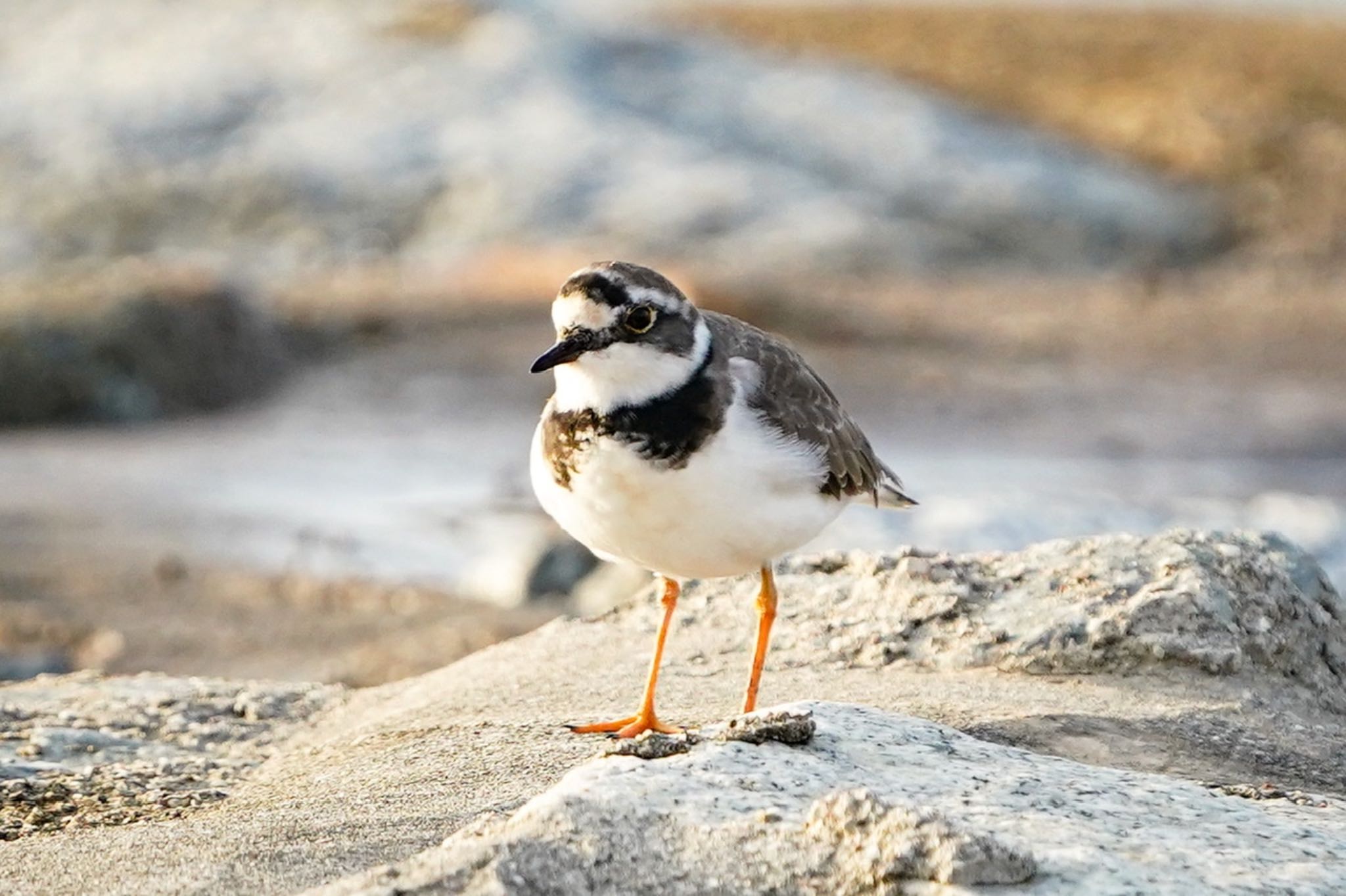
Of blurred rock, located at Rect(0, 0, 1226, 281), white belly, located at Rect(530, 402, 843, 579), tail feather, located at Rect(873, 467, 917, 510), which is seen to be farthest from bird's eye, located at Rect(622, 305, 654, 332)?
blurred rock, located at Rect(0, 0, 1226, 281)

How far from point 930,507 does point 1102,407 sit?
6.64m

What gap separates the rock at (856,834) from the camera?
3.45 meters

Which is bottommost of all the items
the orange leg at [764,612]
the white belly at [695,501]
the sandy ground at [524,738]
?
the sandy ground at [524,738]

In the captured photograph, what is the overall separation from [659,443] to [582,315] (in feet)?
1.22

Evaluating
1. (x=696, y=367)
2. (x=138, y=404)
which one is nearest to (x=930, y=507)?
(x=696, y=367)

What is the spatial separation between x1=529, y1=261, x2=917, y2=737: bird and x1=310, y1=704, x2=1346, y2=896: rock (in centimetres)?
84

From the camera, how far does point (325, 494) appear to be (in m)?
12.9

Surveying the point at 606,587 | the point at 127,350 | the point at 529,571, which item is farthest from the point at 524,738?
the point at 127,350

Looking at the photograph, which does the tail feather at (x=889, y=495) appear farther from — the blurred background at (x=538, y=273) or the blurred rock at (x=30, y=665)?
the blurred rock at (x=30, y=665)

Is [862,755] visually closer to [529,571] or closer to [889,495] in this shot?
[889,495]

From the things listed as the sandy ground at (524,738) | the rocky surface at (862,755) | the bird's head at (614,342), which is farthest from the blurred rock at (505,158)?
the bird's head at (614,342)

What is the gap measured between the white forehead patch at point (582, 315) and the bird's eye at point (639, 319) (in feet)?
0.12

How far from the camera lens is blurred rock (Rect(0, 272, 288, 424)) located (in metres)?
15.3

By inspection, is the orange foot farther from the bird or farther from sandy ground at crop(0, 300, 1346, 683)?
sandy ground at crop(0, 300, 1346, 683)
